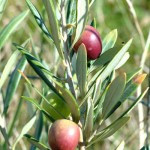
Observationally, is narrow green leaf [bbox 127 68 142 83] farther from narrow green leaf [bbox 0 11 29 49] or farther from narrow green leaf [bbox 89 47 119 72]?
narrow green leaf [bbox 0 11 29 49]

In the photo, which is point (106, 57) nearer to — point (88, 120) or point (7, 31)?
point (88, 120)

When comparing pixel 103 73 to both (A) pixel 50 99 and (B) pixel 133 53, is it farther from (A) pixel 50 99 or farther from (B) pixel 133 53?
A: (B) pixel 133 53

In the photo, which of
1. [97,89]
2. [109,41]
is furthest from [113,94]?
[109,41]

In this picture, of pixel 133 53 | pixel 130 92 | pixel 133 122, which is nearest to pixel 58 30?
pixel 130 92

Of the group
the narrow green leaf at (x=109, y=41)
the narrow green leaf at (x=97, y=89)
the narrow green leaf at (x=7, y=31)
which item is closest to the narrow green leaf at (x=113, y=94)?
the narrow green leaf at (x=97, y=89)

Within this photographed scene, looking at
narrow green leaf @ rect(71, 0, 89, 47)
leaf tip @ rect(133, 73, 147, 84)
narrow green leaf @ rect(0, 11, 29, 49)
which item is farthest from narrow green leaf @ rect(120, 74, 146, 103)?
narrow green leaf @ rect(0, 11, 29, 49)

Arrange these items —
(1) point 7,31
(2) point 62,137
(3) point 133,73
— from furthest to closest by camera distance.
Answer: (1) point 7,31
(3) point 133,73
(2) point 62,137
